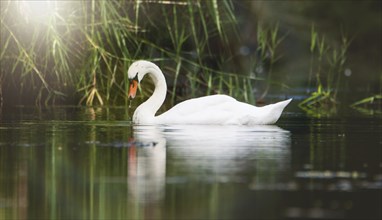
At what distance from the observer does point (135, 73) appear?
46.7ft

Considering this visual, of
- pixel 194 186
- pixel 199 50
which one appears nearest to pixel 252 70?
pixel 199 50

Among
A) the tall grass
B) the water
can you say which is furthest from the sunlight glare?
the water

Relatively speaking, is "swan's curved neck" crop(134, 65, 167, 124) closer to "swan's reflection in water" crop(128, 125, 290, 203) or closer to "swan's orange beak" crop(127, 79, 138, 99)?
"swan's orange beak" crop(127, 79, 138, 99)

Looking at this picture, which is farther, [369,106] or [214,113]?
[369,106]

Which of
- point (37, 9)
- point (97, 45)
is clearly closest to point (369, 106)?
point (97, 45)

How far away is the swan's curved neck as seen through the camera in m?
13.8

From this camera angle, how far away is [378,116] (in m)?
15.1

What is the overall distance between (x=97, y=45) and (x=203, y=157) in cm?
660

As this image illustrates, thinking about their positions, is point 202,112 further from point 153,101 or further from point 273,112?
point 153,101

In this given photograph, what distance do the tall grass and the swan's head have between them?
3.96 feet

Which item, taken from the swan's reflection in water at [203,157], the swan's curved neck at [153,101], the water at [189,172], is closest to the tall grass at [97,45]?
the swan's curved neck at [153,101]

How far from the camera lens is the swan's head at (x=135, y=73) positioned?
14125 mm

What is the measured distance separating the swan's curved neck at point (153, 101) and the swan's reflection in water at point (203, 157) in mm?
786

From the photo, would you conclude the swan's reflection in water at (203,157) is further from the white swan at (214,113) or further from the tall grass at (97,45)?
the tall grass at (97,45)
